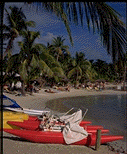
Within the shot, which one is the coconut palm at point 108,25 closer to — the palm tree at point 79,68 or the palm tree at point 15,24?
the palm tree at point 15,24

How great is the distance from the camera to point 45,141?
5.96 m

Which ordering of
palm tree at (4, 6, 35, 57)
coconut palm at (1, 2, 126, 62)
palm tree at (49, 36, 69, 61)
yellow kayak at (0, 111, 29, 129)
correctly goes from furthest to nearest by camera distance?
1. palm tree at (49, 36, 69, 61)
2. palm tree at (4, 6, 35, 57)
3. yellow kayak at (0, 111, 29, 129)
4. coconut palm at (1, 2, 126, 62)

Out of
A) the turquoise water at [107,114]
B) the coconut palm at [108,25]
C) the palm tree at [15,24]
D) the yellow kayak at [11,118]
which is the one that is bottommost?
the turquoise water at [107,114]

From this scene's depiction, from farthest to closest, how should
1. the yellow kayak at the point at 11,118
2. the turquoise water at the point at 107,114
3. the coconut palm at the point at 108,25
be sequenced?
the turquoise water at the point at 107,114, the yellow kayak at the point at 11,118, the coconut palm at the point at 108,25

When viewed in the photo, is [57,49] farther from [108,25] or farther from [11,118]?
[108,25]

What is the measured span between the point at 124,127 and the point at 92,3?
28.4ft

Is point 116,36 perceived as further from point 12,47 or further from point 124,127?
point 12,47

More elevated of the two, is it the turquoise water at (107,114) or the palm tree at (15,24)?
the palm tree at (15,24)

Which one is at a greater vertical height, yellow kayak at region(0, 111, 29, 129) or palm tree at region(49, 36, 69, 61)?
palm tree at region(49, 36, 69, 61)

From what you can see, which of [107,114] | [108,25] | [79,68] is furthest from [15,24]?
[79,68]

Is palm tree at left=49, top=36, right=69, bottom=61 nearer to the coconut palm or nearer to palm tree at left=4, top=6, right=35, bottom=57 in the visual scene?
palm tree at left=4, top=6, right=35, bottom=57

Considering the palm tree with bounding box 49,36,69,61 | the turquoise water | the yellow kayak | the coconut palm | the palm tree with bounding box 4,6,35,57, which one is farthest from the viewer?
the palm tree with bounding box 49,36,69,61

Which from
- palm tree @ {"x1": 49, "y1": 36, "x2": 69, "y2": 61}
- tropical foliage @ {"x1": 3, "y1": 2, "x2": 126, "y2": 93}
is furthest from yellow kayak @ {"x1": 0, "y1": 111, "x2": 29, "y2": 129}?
palm tree @ {"x1": 49, "y1": 36, "x2": 69, "y2": 61}

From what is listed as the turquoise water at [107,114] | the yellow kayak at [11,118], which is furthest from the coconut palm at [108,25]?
the turquoise water at [107,114]
